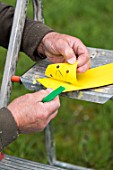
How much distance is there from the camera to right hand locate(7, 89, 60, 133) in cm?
128

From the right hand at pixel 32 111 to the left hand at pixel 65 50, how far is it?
174 mm

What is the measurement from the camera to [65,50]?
144 cm

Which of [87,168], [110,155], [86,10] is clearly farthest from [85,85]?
[86,10]

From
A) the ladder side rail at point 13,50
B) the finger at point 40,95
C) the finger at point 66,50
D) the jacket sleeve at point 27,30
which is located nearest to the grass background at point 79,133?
the jacket sleeve at point 27,30

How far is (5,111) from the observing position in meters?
1.30

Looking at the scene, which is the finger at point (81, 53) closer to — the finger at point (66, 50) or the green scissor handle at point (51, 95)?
the finger at point (66, 50)

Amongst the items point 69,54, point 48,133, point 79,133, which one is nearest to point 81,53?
point 69,54

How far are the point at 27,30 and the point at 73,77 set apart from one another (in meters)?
0.32

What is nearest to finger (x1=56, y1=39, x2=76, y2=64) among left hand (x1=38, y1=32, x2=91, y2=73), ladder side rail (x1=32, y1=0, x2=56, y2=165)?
left hand (x1=38, y1=32, x2=91, y2=73)

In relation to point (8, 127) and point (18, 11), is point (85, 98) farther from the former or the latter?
point (18, 11)

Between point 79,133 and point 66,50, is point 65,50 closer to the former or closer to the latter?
point 66,50

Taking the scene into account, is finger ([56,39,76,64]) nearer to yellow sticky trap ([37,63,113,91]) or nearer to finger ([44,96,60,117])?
yellow sticky trap ([37,63,113,91])

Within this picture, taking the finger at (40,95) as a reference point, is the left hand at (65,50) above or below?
above

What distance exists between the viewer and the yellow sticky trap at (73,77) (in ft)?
4.58
